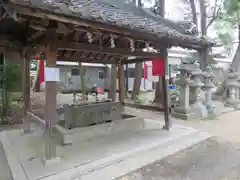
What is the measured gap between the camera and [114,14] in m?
4.41

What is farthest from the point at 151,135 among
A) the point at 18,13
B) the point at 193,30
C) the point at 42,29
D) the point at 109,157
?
the point at 18,13

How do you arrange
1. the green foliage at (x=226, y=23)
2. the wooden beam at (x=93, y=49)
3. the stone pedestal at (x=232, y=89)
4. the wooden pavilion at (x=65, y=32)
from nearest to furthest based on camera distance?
the wooden pavilion at (x=65, y=32)
the wooden beam at (x=93, y=49)
the stone pedestal at (x=232, y=89)
the green foliage at (x=226, y=23)

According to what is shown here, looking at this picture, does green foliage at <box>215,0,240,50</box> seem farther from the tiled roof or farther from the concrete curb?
the concrete curb

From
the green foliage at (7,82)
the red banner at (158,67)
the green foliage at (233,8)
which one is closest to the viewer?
the red banner at (158,67)

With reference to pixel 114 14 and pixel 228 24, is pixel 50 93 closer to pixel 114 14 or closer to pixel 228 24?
pixel 114 14

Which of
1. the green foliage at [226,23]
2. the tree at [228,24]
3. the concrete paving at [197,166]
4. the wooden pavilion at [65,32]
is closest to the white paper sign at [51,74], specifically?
the wooden pavilion at [65,32]

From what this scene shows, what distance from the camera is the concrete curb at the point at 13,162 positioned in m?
3.55

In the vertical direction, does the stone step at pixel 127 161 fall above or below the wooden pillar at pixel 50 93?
below

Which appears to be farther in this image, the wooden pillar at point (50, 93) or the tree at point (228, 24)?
the tree at point (228, 24)

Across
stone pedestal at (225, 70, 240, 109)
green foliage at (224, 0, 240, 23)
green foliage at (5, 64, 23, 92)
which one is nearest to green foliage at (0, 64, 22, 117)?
green foliage at (5, 64, 23, 92)

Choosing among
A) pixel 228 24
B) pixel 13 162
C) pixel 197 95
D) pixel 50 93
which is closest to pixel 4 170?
pixel 13 162

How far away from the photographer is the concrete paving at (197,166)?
366cm

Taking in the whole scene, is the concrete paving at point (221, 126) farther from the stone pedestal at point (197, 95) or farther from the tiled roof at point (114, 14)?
the tiled roof at point (114, 14)

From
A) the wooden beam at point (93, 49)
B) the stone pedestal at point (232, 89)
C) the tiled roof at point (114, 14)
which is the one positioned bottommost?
the stone pedestal at point (232, 89)
